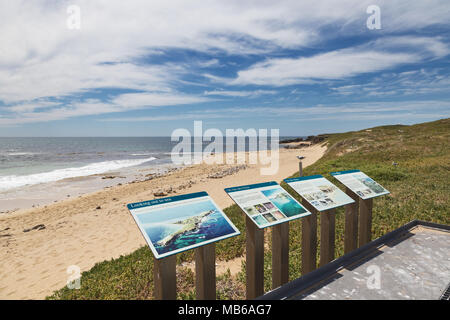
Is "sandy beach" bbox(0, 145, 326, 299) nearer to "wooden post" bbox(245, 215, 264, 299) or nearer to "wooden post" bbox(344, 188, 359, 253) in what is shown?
"wooden post" bbox(245, 215, 264, 299)

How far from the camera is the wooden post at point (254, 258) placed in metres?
3.11

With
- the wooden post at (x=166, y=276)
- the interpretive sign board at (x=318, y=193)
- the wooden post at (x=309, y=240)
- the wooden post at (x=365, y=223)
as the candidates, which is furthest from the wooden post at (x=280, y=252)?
the wooden post at (x=365, y=223)

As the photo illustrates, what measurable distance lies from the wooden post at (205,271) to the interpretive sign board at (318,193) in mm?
1676

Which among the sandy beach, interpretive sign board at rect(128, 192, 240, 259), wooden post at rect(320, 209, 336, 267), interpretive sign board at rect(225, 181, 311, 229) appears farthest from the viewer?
the sandy beach

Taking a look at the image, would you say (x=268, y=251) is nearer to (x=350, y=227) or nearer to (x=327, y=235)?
(x=350, y=227)

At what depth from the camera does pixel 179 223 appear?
8.61 ft

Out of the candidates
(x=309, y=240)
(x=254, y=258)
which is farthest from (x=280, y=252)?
(x=309, y=240)

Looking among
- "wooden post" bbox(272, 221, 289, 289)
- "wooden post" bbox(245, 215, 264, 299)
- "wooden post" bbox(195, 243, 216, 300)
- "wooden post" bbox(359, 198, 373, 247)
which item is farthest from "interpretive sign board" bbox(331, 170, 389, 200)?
"wooden post" bbox(195, 243, 216, 300)

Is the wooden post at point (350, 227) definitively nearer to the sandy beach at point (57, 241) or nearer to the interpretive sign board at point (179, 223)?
the interpretive sign board at point (179, 223)

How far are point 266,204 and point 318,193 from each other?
1077 millimetres

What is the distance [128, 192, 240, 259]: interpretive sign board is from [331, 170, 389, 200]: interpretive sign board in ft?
8.49

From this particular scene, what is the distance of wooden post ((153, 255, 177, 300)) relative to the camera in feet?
7.98
